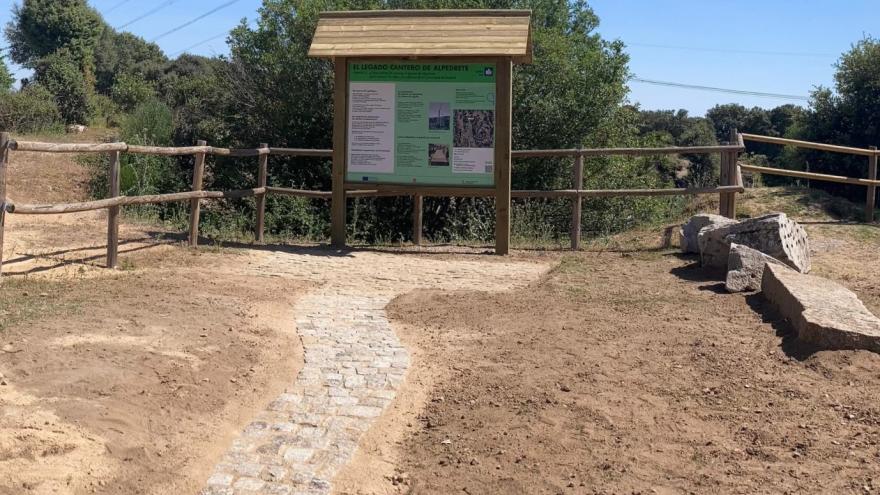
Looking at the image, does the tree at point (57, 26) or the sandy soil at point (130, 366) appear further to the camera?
the tree at point (57, 26)

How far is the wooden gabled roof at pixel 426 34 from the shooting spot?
12133 millimetres

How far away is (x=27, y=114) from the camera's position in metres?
24.5

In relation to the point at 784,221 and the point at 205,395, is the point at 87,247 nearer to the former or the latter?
the point at 205,395

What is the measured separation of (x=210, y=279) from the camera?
A: 9.37m

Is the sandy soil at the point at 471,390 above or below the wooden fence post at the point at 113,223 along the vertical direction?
below

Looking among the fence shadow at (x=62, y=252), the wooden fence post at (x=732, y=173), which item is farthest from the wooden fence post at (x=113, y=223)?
the wooden fence post at (x=732, y=173)

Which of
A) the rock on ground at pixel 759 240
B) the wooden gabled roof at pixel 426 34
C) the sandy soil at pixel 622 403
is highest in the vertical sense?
the wooden gabled roof at pixel 426 34

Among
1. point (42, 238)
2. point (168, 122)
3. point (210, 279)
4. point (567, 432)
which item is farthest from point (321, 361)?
point (168, 122)

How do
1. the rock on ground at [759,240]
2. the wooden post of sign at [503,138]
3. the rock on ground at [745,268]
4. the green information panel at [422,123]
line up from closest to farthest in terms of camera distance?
the rock on ground at [745,268] → the rock on ground at [759,240] → the wooden post of sign at [503,138] → the green information panel at [422,123]

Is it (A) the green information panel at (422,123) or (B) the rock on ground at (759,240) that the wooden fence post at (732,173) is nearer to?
(B) the rock on ground at (759,240)

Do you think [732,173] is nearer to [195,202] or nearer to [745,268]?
[745,268]

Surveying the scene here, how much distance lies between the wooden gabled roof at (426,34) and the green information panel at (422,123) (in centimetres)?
33

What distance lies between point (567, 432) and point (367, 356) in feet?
6.98

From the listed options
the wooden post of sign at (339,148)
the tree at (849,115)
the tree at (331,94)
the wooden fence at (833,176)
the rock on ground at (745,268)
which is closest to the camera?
the rock on ground at (745,268)
